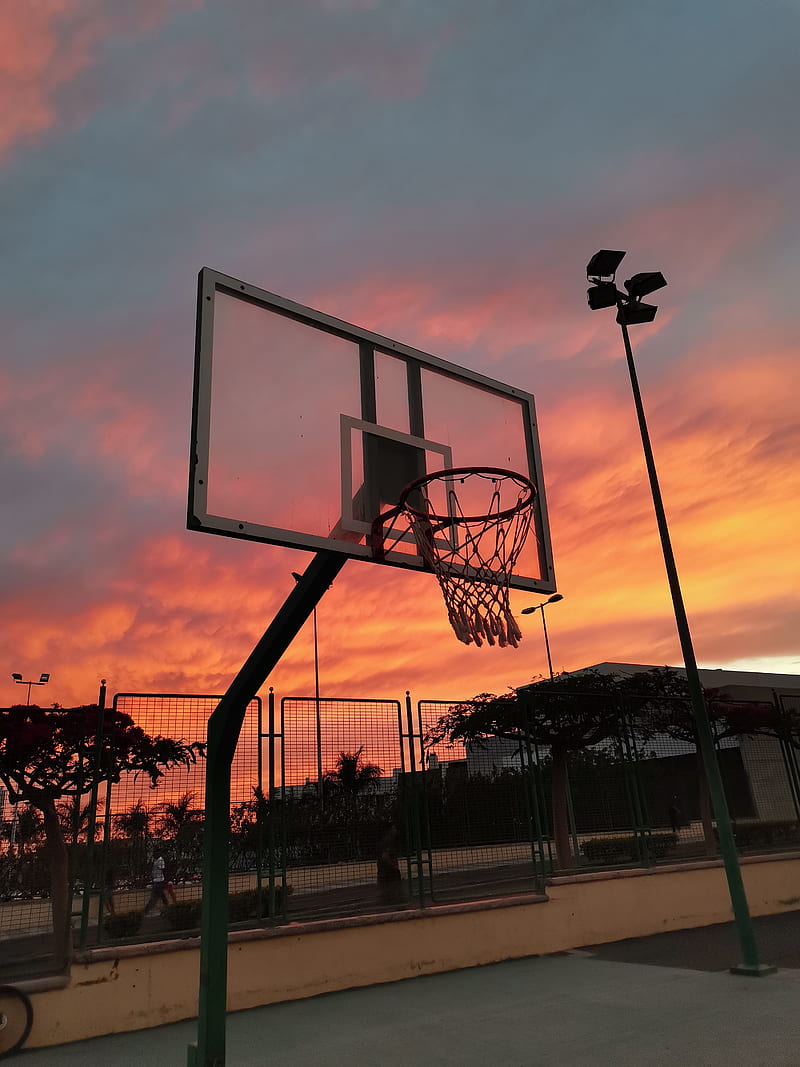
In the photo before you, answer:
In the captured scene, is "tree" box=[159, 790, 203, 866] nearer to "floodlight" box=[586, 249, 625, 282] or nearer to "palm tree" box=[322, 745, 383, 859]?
"palm tree" box=[322, 745, 383, 859]

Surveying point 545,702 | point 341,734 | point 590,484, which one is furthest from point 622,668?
point 341,734

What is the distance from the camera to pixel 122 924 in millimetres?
6855

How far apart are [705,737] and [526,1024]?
12.4 feet

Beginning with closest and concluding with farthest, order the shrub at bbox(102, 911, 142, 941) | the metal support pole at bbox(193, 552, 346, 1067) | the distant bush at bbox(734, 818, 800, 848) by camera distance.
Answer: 1. the metal support pole at bbox(193, 552, 346, 1067)
2. the shrub at bbox(102, 911, 142, 941)
3. the distant bush at bbox(734, 818, 800, 848)

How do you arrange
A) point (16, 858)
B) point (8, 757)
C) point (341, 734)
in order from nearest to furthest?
1. point (16, 858)
2. point (8, 757)
3. point (341, 734)

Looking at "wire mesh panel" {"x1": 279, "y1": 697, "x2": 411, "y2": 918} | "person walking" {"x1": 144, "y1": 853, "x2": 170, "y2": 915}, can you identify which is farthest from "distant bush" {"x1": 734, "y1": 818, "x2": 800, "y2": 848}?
"person walking" {"x1": 144, "y1": 853, "x2": 170, "y2": 915}

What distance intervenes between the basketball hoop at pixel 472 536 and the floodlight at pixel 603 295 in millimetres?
4122

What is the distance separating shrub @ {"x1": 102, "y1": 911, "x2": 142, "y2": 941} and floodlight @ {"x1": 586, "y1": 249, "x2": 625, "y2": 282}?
30.5 feet

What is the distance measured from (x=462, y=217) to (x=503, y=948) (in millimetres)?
9164

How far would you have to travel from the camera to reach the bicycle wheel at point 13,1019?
5.81 meters

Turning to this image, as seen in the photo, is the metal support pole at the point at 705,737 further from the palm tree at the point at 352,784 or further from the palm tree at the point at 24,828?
the palm tree at the point at 24,828

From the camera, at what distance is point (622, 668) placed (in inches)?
1699

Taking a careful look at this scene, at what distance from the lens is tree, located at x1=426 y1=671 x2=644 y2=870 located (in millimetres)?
9617

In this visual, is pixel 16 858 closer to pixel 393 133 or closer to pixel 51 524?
pixel 51 524
